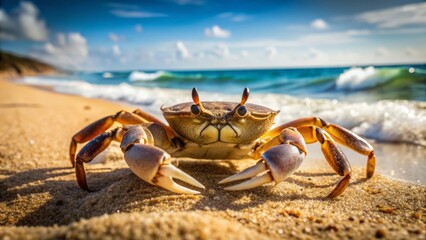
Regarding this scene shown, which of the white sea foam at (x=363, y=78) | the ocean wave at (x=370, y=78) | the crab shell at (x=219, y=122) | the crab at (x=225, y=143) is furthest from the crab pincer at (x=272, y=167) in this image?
the white sea foam at (x=363, y=78)

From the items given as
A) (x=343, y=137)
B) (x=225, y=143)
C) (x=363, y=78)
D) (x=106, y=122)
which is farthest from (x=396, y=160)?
(x=363, y=78)

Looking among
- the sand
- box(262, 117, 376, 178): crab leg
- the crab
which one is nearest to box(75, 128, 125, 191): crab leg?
the crab

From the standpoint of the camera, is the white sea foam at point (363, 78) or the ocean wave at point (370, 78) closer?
the ocean wave at point (370, 78)

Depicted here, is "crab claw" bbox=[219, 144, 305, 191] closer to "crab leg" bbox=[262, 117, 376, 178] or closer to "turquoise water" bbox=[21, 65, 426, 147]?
"crab leg" bbox=[262, 117, 376, 178]

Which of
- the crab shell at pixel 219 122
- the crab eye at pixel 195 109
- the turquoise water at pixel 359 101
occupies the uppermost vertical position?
the crab eye at pixel 195 109

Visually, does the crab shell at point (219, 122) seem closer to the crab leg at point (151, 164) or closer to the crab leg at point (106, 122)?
the crab leg at point (151, 164)

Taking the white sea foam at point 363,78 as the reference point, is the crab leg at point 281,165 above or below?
below

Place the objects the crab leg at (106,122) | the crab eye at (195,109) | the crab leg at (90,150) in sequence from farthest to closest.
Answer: the crab leg at (106,122), the crab leg at (90,150), the crab eye at (195,109)
